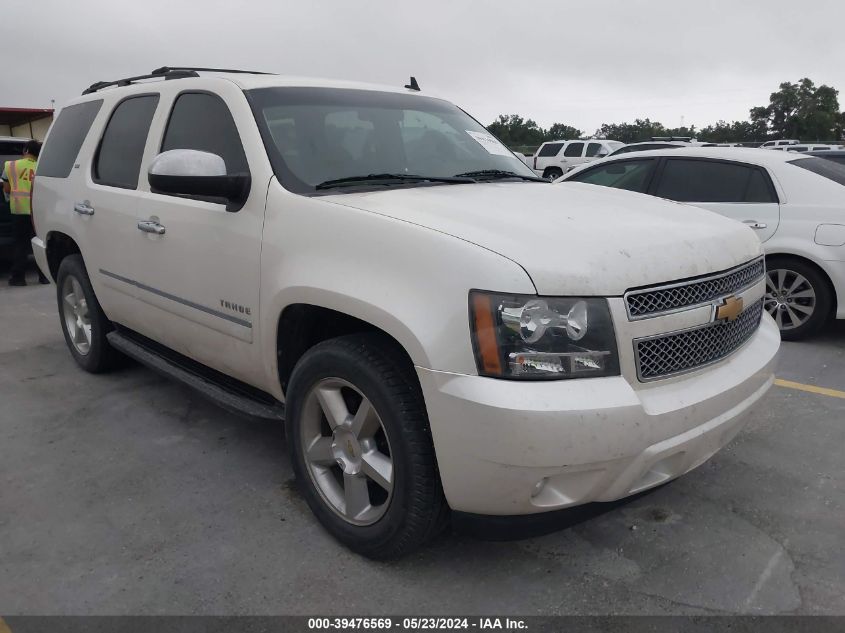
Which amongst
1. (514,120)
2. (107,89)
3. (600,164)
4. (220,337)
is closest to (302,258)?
(220,337)

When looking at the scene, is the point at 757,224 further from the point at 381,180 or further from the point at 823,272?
the point at 381,180

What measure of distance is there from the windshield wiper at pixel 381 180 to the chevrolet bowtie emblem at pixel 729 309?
4.35 ft

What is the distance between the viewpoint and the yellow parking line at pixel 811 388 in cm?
450

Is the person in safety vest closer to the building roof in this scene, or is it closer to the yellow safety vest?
the yellow safety vest

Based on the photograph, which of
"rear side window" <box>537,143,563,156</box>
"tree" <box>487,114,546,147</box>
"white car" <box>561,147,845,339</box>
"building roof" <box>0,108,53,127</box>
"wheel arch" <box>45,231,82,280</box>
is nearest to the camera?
"wheel arch" <box>45,231,82,280</box>

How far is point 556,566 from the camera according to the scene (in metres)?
2.68

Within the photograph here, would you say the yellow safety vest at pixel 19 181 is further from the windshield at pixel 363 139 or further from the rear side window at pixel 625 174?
the rear side window at pixel 625 174

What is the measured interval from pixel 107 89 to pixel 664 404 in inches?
162

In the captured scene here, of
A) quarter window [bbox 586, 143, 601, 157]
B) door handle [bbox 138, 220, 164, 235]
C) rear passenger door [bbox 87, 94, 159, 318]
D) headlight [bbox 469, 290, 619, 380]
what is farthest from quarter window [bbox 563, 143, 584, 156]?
headlight [bbox 469, 290, 619, 380]

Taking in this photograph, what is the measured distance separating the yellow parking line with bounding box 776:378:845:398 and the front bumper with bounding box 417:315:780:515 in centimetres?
262

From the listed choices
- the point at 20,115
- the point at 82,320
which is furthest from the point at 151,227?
the point at 20,115

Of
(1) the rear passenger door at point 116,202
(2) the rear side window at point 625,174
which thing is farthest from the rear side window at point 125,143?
(2) the rear side window at point 625,174

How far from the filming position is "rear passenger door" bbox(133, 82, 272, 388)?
9.90 feet
